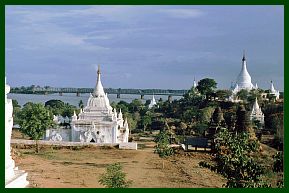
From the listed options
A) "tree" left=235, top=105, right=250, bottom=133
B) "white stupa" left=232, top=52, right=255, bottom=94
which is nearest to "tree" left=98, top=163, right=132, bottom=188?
"tree" left=235, top=105, right=250, bottom=133

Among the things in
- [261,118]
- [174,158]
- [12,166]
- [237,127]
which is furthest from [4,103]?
[261,118]

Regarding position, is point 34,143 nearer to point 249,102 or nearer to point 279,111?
point 279,111

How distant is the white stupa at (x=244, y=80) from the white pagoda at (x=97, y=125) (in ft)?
73.3

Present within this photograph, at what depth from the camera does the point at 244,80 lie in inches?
1922

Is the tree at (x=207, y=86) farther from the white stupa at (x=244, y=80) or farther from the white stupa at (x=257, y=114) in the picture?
the white stupa at (x=257, y=114)

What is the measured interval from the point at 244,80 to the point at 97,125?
25922mm

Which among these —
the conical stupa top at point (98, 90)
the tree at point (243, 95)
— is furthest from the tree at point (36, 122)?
the tree at point (243, 95)

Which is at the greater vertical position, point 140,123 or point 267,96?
point 267,96

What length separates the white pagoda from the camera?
26.7 meters

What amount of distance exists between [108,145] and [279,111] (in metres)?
15.7

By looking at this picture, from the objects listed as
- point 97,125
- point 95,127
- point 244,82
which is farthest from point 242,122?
point 244,82

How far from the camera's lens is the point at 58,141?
2588 centimetres

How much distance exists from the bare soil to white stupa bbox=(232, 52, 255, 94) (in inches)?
957

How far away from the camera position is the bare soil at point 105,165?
632 inches
